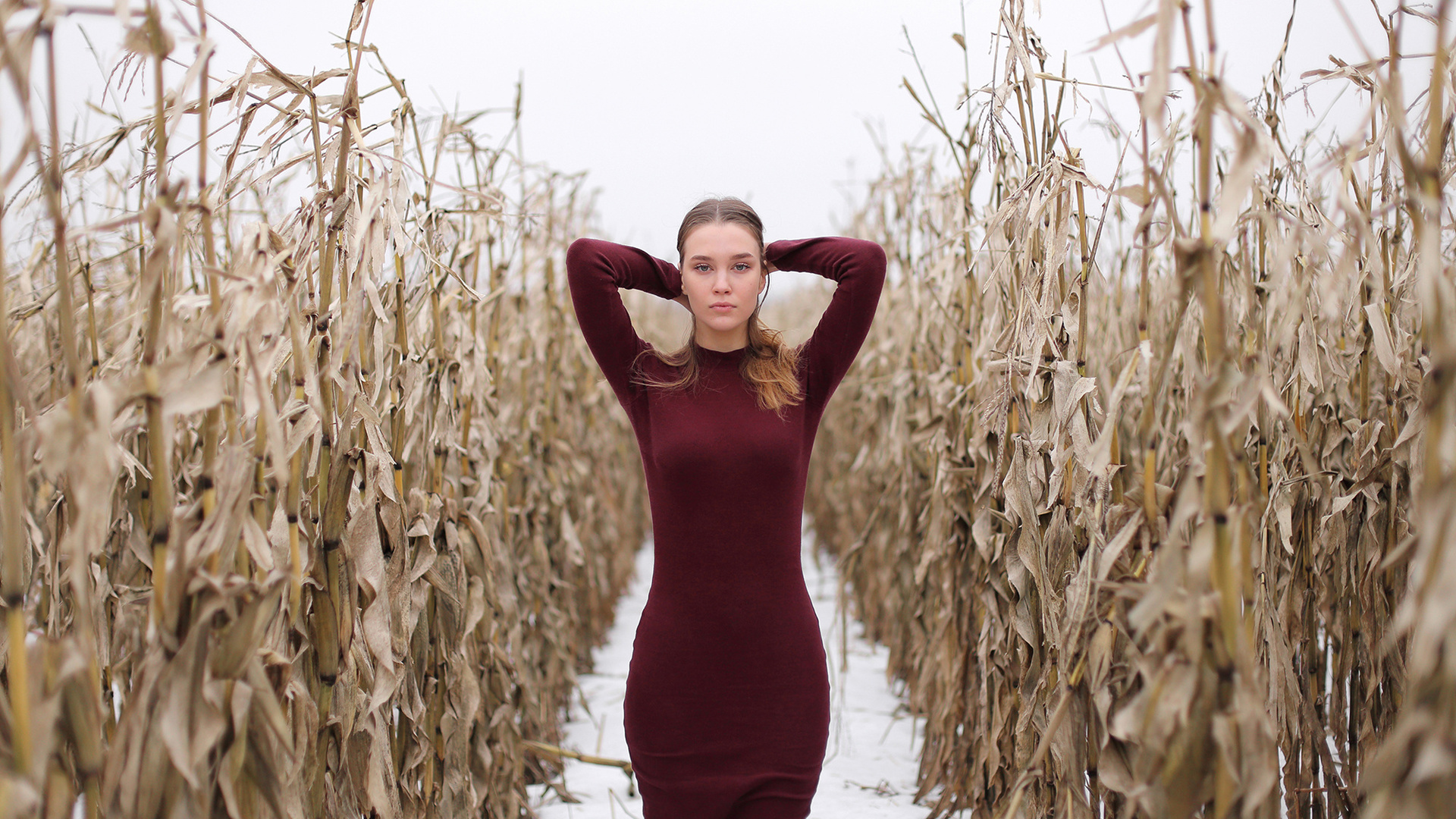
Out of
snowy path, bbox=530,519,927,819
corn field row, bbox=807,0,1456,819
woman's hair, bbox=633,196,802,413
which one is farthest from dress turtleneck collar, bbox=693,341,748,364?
snowy path, bbox=530,519,927,819

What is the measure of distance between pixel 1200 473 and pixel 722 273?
0.85m

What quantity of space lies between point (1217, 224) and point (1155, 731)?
48cm

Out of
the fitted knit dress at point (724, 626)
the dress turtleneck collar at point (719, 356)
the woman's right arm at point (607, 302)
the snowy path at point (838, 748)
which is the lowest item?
the snowy path at point (838, 748)

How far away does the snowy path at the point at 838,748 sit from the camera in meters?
2.44

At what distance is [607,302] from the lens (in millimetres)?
1555

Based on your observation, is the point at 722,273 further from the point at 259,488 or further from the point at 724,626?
the point at 259,488

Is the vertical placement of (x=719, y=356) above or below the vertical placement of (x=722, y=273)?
below

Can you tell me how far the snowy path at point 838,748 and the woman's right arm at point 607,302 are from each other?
109 centimetres

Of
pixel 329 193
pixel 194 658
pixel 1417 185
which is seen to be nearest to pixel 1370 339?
pixel 1417 185

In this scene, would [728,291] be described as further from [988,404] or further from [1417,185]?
[1417,185]

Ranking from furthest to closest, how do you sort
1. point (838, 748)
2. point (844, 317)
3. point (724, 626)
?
point (838, 748), point (844, 317), point (724, 626)

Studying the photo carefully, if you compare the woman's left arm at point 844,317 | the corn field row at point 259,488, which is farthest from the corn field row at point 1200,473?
the corn field row at point 259,488

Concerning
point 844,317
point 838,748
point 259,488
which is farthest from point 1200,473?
point 838,748

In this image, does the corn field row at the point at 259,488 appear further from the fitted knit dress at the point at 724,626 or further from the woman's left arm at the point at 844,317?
the woman's left arm at the point at 844,317
